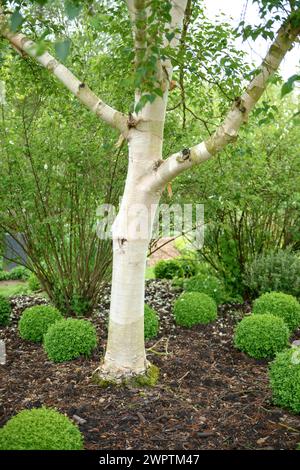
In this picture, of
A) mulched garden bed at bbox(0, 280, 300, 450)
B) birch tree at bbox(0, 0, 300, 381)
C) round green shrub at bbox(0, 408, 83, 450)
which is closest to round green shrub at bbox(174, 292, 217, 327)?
mulched garden bed at bbox(0, 280, 300, 450)

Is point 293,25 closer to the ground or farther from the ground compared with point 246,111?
farther from the ground

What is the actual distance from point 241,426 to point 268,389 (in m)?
0.76

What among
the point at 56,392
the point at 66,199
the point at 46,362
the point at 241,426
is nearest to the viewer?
the point at 241,426

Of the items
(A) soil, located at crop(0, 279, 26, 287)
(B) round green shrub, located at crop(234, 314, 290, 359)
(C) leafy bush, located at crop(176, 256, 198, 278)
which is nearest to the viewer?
(B) round green shrub, located at crop(234, 314, 290, 359)

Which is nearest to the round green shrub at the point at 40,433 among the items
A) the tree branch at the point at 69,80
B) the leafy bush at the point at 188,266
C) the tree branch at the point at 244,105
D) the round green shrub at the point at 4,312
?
Answer: the tree branch at the point at 244,105

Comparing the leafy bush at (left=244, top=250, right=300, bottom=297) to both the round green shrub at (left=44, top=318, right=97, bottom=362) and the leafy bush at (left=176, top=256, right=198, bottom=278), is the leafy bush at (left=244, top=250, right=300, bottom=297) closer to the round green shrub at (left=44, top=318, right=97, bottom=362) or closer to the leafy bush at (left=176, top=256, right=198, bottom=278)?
the leafy bush at (left=176, top=256, right=198, bottom=278)

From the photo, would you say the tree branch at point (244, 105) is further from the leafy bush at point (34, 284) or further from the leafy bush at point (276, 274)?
the leafy bush at point (34, 284)

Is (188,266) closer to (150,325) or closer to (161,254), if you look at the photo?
(150,325)

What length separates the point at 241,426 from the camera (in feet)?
11.2

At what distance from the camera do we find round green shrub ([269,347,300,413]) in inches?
141

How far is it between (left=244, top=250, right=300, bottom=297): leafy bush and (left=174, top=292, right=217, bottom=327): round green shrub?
1.02 m

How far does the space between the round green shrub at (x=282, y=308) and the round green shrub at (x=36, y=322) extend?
222 cm
